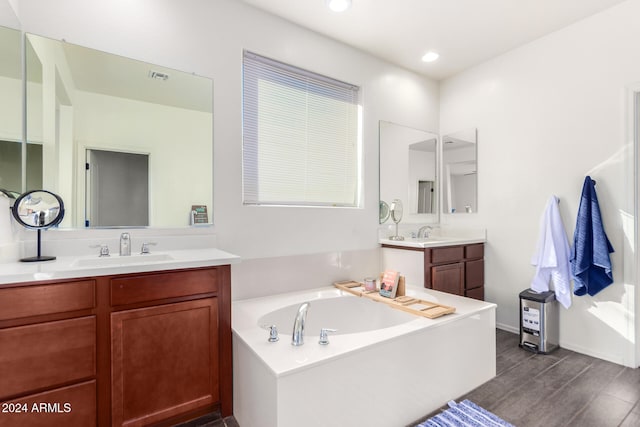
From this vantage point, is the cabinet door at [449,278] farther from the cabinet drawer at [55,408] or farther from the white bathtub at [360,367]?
the cabinet drawer at [55,408]

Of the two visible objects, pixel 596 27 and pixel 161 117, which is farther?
pixel 596 27

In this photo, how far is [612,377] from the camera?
220 centimetres

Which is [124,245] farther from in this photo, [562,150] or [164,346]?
[562,150]

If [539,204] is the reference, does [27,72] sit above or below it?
above

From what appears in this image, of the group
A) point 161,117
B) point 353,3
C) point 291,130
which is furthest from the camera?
point 291,130

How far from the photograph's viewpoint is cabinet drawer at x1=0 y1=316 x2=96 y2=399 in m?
1.25

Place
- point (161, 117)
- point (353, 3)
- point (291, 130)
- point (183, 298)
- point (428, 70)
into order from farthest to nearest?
point (428, 70), point (291, 130), point (353, 3), point (161, 117), point (183, 298)

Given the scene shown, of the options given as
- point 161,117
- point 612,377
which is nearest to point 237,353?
point 161,117

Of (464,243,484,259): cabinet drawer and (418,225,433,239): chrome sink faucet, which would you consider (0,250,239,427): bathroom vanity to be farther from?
(464,243,484,259): cabinet drawer

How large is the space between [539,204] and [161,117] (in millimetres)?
3187

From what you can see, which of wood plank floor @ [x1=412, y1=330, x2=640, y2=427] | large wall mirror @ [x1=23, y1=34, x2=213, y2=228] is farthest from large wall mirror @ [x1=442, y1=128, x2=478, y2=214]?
large wall mirror @ [x1=23, y1=34, x2=213, y2=228]

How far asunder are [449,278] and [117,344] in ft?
8.50

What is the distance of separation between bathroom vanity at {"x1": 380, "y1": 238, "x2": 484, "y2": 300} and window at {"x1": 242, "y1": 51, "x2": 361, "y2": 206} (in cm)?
65

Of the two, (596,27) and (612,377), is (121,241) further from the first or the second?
(596,27)
